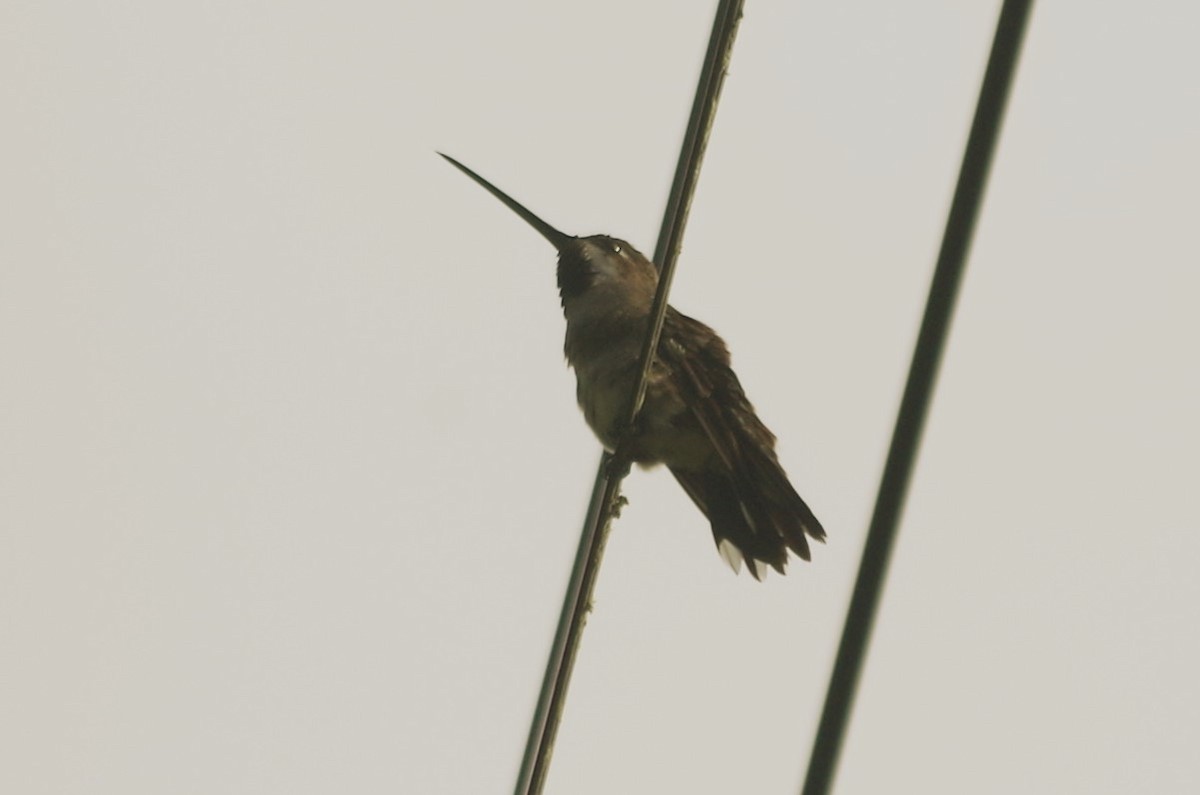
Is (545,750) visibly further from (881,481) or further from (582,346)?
(582,346)

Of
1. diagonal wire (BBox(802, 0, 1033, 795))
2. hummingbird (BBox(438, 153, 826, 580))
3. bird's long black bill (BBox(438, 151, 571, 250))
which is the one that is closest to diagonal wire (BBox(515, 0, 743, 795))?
diagonal wire (BBox(802, 0, 1033, 795))

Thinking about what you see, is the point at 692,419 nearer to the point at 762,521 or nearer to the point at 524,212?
the point at 762,521

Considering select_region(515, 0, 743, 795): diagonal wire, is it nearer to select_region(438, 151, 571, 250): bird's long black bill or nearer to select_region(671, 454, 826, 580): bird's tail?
select_region(671, 454, 826, 580): bird's tail

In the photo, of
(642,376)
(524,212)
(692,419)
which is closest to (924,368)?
(642,376)

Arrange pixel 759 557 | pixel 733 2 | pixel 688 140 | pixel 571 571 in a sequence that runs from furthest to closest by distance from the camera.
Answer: pixel 759 557 → pixel 571 571 → pixel 688 140 → pixel 733 2

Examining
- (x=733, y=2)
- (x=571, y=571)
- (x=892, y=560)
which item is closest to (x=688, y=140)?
(x=733, y=2)
